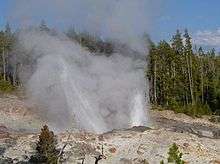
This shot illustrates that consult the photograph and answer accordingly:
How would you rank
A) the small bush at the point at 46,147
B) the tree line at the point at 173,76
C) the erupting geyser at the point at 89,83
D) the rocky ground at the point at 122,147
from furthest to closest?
the tree line at the point at 173,76 → the erupting geyser at the point at 89,83 → the rocky ground at the point at 122,147 → the small bush at the point at 46,147

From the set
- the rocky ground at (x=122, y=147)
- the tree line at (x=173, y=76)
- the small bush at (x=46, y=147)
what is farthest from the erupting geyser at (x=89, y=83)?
the tree line at (x=173, y=76)

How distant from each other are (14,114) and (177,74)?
37958mm

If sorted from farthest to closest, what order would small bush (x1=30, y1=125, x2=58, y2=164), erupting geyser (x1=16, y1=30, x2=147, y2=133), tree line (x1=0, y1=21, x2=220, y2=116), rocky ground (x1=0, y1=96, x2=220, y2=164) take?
tree line (x1=0, y1=21, x2=220, y2=116) → erupting geyser (x1=16, y1=30, x2=147, y2=133) → rocky ground (x1=0, y1=96, x2=220, y2=164) → small bush (x1=30, y1=125, x2=58, y2=164)

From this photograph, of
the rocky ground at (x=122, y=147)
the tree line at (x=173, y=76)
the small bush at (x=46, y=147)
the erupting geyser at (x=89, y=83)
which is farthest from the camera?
the tree line at (x=173, y=76)

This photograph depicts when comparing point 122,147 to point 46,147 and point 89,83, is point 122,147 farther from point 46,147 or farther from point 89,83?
point 89,83

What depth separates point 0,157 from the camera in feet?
108

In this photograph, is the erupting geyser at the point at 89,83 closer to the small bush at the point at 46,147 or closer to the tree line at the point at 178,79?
the small bush at the point at 46,147

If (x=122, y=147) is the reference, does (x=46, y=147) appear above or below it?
above

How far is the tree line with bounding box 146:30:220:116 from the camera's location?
251 feet

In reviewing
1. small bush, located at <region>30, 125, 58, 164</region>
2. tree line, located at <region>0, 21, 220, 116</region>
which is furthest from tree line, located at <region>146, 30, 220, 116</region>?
small bush, located at <region>30, 125, 58, 164</region>

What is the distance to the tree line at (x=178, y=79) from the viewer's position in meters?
76.5

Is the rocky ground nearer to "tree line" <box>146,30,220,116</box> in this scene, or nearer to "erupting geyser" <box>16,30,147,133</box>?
"erupting geyser" <box>16,30,147,133</box>

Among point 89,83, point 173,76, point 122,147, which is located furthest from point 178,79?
point 122,147

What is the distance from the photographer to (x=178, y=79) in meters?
81.9
